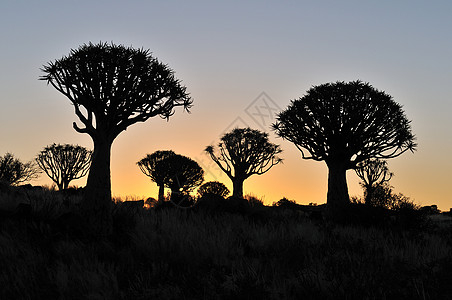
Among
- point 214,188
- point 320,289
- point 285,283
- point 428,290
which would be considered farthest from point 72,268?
point 214,188

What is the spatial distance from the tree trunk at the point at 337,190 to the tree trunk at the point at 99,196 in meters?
11.2

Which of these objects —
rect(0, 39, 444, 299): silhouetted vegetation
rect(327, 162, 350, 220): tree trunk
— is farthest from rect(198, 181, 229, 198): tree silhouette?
rect(327, 162, 350, 220): tree trunk

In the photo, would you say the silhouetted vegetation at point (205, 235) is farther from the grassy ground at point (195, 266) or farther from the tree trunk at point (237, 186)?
the tree trunk at point (237, 186)

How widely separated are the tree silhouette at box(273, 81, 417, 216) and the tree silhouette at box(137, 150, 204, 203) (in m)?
19.8

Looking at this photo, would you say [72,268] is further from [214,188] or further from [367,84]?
[214,188]

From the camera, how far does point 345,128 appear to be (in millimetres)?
16484

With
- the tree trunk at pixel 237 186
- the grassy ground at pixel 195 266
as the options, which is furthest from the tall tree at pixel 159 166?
the grassy ground at pixel 195 266

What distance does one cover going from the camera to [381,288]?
14.6 feet

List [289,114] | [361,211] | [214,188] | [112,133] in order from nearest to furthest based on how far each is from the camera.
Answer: [112,133], [361,211], [289,114], [214,188]

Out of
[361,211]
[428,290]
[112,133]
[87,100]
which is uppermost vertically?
[87,100]

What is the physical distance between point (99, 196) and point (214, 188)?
25553 millimetres

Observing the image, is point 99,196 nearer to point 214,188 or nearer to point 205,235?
point 205,235

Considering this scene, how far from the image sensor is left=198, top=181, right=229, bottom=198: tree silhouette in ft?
109

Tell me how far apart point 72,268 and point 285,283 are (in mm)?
3516
